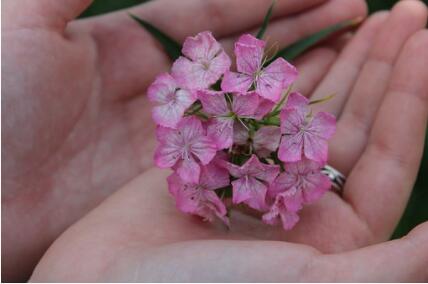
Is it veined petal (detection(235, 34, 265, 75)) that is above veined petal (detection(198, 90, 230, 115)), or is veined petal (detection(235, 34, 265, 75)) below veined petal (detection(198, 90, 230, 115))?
above

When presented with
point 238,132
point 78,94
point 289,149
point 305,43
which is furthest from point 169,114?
point 305,43

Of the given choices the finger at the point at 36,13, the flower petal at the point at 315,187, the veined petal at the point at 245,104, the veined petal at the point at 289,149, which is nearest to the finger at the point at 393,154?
the flower petal at the point at 315,187

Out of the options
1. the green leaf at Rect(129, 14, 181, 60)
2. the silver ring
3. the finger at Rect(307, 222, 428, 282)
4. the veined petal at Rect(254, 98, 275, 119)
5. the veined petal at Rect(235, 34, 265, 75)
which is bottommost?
the silver ring

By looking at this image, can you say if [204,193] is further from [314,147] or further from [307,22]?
[307,22]

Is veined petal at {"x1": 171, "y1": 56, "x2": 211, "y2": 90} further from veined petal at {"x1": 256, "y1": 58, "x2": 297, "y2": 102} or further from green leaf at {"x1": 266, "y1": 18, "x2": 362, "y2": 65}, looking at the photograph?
green leaf at {"x1": 266, "y1": 18, "x2": 362, "y2": 65}

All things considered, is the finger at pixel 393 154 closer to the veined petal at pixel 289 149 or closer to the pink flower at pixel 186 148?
the veined petal at pixel 289 149

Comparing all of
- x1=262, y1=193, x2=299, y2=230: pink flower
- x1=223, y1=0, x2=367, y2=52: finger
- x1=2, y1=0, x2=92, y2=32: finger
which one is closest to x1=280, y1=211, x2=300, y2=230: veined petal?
x1=262, y1=193, x2=299, y2=230: pink flower

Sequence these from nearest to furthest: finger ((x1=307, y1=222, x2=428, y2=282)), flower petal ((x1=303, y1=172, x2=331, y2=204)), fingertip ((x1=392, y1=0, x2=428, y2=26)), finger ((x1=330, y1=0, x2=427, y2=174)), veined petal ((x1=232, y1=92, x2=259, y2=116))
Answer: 1. finger ((x1=307, y1=222, x2=428, y2=282))
2. veined petal ((x1=232, y1=92, x2=259, y2=116))
3. flower petal ((x1=303, y1=172, x2=331, y2=204))
4. finger ((x1=330, y1=0, x2=427, y2=174))
5. fingertip ((x1=392, y1=0, x2=428, y2=26))
